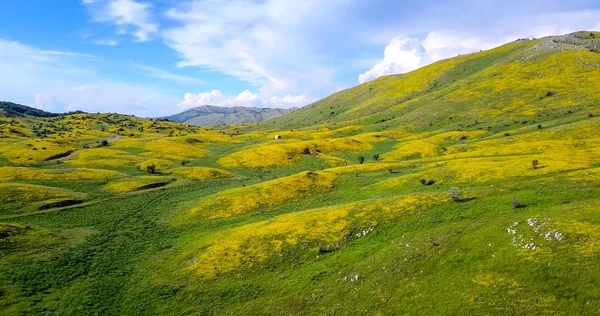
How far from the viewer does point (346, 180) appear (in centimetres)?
8425

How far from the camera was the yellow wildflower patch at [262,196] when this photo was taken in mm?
69188

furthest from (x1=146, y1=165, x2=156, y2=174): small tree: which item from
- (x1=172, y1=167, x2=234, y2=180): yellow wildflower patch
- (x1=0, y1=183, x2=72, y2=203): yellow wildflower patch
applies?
(x1=0, y1=183, x2=72, y2=203): yellow wildflower patch

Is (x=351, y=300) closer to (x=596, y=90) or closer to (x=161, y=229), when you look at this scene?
(x=161, y=229)

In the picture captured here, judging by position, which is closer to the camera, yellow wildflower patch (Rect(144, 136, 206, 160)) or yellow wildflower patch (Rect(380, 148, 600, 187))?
yellow wildflower patch (Rect(380, 148, 600, 187))

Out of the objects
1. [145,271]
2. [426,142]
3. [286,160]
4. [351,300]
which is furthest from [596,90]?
[145,271]

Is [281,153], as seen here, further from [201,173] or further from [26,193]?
[26,193]

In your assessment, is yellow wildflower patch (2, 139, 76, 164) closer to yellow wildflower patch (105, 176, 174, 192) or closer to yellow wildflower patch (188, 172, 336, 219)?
yellow wildflower patch (105, 176, 174, 192)

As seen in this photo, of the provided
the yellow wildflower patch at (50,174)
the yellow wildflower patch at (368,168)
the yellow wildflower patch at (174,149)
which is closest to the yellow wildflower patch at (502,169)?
the yellow wildflower patch at (368,168)

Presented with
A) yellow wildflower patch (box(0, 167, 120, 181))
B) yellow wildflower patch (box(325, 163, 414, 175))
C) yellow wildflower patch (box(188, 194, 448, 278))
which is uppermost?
yellow wildflower patch (box(0, 167, 120, 181))

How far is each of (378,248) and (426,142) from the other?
112079 millimetres

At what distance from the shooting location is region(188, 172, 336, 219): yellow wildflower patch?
69.2 m

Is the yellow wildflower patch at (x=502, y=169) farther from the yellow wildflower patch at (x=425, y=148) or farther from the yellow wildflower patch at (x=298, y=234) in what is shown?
the yellow wildflower patch at (x=425, y=148)

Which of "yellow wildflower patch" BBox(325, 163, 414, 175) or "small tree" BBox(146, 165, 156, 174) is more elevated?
"small tree" BBox(146, 165, 156, 174)


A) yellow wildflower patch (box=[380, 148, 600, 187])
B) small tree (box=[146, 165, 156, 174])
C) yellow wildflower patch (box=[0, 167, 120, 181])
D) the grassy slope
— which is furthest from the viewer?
small tree (box=[146, 165, 156, 174])
